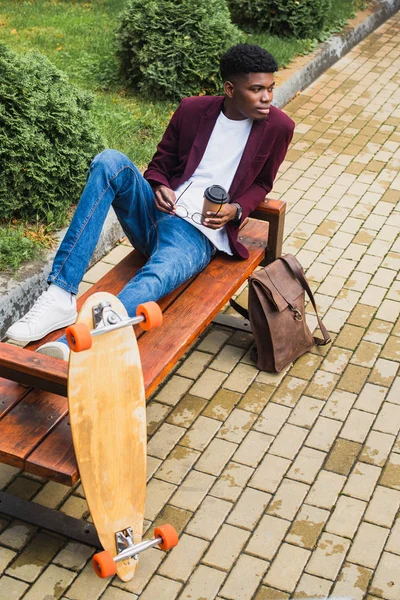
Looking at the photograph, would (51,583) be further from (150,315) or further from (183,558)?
(150,315)

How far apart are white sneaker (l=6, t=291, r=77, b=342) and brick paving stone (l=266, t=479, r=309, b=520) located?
3.99 ft

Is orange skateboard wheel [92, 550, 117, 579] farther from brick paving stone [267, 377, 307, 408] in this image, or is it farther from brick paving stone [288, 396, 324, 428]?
brick paving stone [267, 377, 307, 408]

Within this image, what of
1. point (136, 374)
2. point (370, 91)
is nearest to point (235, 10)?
point (370, 91)

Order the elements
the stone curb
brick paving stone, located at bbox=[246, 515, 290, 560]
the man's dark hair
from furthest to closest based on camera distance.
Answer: the stone curb → the man's dark hair → brick paving stone, located at bbox=[246, 515, 290, 560]

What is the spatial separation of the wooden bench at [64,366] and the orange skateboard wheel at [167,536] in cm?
41

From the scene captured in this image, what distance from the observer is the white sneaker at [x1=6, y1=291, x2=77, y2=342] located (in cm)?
381

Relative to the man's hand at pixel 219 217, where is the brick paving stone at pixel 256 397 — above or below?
below

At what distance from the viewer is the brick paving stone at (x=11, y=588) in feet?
11.0

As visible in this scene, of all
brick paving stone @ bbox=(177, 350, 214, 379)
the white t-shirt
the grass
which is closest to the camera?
the white t-shirt

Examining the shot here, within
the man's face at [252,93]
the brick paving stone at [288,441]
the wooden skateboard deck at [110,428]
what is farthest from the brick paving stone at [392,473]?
the man's face at [252,93]

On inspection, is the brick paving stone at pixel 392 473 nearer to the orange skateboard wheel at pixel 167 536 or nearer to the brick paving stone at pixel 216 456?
the brick paving stone at pixel 216 456

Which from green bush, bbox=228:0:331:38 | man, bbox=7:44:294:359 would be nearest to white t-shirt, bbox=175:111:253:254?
man, bbox=7:44:294:359

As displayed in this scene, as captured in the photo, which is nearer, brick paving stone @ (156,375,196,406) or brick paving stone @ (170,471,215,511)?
brick paving stone @ (170,471,215,511)

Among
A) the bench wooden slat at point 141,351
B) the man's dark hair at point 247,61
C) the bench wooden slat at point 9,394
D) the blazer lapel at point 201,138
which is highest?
the man's dark hair at point 247,61
